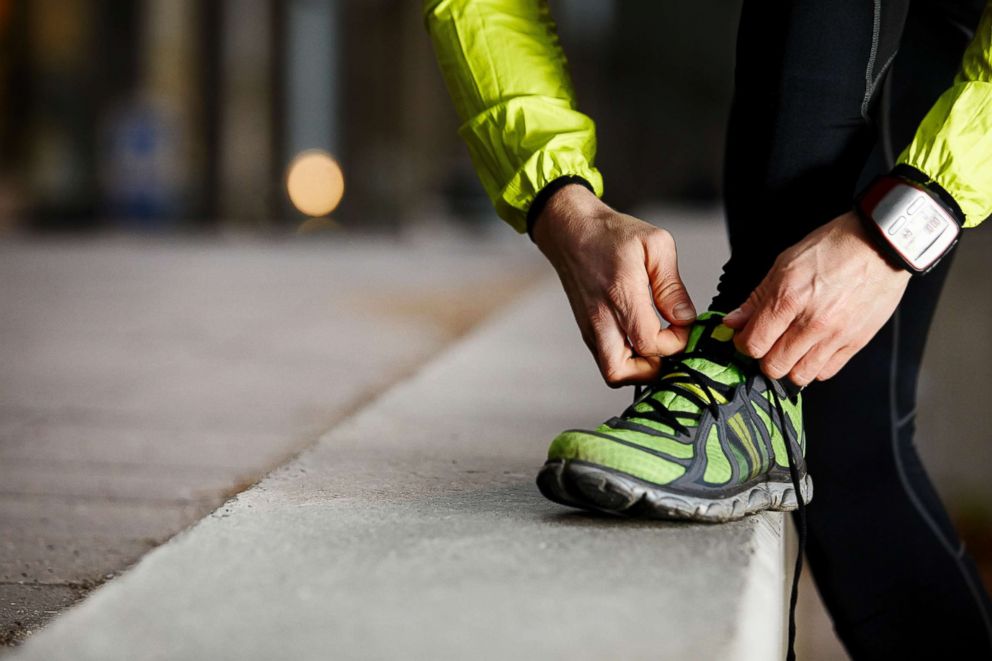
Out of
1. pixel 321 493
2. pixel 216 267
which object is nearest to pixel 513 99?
pixel 321 493

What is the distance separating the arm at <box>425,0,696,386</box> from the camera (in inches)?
42.7

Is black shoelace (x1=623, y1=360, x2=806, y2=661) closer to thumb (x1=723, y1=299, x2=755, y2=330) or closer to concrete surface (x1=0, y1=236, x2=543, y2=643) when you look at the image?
thumb (x1=723, y1=299, x2=755, y2=330)

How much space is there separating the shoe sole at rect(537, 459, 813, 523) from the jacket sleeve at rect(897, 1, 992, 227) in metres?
0.35

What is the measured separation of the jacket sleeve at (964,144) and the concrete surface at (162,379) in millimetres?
1008

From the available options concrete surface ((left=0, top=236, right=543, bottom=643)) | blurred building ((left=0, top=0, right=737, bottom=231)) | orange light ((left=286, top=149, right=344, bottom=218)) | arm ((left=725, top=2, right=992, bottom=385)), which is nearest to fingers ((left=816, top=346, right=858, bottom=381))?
arm ((left=725, top=2, right=992, bottom=385))

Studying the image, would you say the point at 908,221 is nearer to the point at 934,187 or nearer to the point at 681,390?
the point at 934,187

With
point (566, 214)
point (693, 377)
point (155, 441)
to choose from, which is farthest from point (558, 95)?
point (155, 441)

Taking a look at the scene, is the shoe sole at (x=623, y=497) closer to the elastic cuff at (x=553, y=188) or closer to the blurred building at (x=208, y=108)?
the elastic cuff at (x=553, y=188)

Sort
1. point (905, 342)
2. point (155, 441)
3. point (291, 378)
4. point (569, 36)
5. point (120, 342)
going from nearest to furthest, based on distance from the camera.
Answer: point (905, 342)
point (155, 441)
point (291, 378)
point (120, 342)
point (569, 36)

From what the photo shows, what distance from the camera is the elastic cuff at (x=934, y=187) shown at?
1051 mm

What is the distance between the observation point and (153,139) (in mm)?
8859

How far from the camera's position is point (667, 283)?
1.11m

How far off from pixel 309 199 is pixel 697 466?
875 centimetres

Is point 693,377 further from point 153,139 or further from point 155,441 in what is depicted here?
point 153,139
